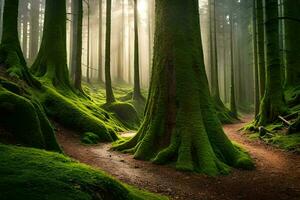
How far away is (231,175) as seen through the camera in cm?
792

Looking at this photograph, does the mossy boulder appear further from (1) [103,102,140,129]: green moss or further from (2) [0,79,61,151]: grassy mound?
(1) [103,102,140,129]: green moss

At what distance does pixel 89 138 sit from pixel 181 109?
165 inches

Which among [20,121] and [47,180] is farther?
[20,121]

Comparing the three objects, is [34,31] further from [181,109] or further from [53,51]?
[181,109]

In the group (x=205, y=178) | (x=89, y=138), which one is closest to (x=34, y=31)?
(x=89, y=138)

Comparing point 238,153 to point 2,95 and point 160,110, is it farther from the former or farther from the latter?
point 2,95

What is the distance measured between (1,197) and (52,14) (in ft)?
47.2

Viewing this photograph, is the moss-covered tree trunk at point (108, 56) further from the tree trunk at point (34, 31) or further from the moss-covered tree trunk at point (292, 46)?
the tree trunk at point (34, 31)

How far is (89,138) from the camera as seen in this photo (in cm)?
1141

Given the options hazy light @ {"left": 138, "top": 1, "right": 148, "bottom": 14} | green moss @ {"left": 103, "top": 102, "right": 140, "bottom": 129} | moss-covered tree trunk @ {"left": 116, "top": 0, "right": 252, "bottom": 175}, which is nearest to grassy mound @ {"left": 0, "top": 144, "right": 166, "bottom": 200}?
moss-covered tree trunk @ {"left": 116, "top": 0, "right": 252, "bottom": 175}

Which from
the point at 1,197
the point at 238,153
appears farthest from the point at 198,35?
the point at 1,197

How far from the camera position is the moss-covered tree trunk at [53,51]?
14.6 meters

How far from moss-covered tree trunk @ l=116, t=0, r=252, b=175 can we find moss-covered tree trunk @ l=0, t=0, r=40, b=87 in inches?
187

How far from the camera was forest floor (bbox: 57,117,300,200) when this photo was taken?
6620 millimetres
